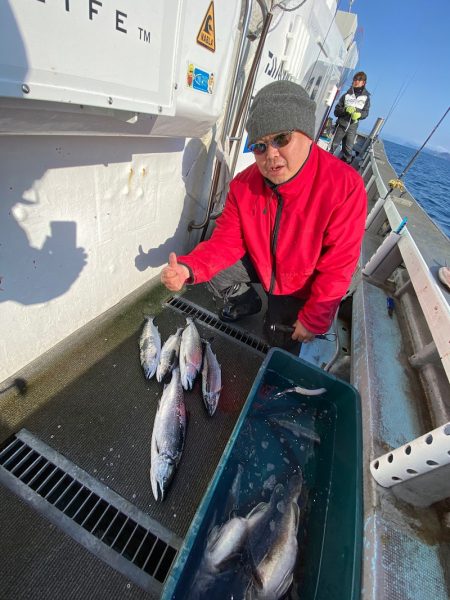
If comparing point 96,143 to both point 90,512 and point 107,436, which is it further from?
point 90,512

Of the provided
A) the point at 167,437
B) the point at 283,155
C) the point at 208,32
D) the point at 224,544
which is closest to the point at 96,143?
the point at 208,32

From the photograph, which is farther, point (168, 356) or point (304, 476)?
point (168, 356)

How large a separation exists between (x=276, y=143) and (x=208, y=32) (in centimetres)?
107

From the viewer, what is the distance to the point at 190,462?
6.59 feet

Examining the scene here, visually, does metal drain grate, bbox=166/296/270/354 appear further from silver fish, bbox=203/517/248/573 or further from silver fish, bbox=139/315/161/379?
silver fish, bbox=203/517/248/573

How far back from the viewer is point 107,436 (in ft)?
6.57

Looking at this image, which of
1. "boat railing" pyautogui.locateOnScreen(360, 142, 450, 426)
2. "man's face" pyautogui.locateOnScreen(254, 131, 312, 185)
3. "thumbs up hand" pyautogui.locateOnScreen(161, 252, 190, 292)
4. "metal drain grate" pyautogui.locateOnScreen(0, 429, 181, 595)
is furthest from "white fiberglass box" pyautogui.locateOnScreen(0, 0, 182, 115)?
"boat railing" pyautogui.locateOnScreen(360, 142, 450, 426)

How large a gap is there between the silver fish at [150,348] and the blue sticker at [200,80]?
201 cm

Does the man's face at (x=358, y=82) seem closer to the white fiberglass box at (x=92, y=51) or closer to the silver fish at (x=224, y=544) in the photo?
the white fiberglass box at (x=92, y=51)

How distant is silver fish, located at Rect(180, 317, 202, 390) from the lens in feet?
8.15

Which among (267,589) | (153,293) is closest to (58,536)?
(267,589)

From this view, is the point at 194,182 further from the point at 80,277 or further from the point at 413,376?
the point at 413,376

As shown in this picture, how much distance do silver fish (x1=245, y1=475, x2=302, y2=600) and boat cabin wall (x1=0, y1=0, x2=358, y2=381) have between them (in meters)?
2.03

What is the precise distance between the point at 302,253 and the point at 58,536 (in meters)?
2.44
